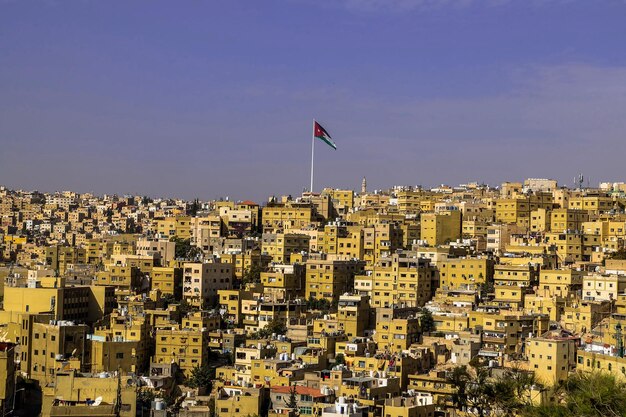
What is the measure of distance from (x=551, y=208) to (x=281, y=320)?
18055 mm

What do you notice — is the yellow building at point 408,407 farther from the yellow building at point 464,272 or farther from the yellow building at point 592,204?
the yellow building at point 592,204

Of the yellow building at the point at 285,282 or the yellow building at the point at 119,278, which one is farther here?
the yellow building at the point at 119,278

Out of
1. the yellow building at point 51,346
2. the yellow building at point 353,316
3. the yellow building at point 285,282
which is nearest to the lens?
the yellow building at point 51,346

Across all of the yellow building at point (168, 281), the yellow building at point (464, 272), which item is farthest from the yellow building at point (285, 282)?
the yellow building at point (464, 272)

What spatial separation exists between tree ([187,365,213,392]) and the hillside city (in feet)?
0.29

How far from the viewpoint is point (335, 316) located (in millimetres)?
34125

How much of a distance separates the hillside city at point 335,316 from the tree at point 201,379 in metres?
0.09

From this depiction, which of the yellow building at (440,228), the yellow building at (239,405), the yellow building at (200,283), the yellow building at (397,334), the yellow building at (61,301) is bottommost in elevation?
the yellow building at (239,405)

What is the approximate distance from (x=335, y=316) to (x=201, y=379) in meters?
6.02

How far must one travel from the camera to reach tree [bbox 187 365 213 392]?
29.3 m

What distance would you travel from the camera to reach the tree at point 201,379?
29.3 meters

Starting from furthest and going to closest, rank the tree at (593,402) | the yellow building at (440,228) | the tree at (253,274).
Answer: the yellow building at (440,228), the tree at (253,274), the tree at (593,402)

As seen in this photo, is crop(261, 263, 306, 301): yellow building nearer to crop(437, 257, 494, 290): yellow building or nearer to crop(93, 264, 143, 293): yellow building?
crop(93, 264, 143, 293): yellow building

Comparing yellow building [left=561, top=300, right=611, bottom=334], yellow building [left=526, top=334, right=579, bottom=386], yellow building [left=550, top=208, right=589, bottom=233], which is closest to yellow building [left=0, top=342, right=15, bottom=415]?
yellow building [left=526, top=334, right=579, bottom=386]
